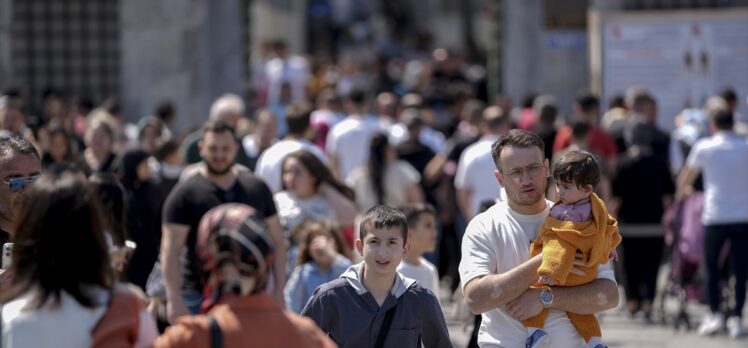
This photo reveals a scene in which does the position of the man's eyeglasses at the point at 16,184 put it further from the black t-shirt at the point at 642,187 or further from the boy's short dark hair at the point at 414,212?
the black t-shirt at the point at 642,187

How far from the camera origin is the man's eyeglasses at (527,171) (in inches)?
247

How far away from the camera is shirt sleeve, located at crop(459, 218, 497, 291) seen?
623 centimetres

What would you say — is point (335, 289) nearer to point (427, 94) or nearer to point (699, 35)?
point (699, 35)

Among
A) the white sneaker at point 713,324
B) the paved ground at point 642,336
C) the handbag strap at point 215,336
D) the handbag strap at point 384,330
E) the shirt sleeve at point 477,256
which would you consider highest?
the handbag strap at point 215,336

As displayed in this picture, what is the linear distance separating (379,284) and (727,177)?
643cm

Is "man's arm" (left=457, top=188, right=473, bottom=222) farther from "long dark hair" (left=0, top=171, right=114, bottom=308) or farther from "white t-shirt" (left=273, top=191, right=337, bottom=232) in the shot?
"long dark hair" (left=0, top=171, right=114, bottom=308)

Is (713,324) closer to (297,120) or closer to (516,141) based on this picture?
(297,120)

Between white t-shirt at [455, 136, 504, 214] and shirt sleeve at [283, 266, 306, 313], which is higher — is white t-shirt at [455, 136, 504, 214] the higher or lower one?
the higher one

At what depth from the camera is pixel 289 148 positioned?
1116 cm

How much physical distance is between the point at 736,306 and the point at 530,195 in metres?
6.61

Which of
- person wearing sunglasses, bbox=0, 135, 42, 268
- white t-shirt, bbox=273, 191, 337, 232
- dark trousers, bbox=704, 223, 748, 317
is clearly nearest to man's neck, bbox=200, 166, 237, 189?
white t-shirt, bbox=273, 191, 337, 232

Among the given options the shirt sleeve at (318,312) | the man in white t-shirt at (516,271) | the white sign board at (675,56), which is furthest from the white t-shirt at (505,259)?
the white sign board at (675,56)

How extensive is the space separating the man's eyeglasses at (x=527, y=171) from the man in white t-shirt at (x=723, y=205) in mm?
6234

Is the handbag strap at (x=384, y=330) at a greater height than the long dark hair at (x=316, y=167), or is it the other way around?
the long dark hair at (x=316, y=167)
